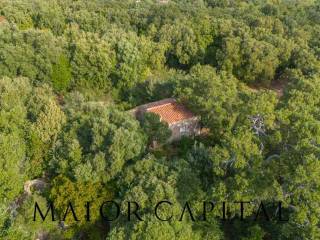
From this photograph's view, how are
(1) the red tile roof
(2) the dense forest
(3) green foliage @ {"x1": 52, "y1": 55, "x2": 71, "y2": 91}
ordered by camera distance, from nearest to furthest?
(2) the dense forest → (1) the red tile roof → (3) green foliage @ {"x1": 52, "y1": 55, "x2": 71, "y2": 91}

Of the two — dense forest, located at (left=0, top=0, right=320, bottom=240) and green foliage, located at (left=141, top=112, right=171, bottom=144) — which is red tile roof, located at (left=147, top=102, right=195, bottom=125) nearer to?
dense forest, located at (left=0, top=0, right=320, bottom=240)

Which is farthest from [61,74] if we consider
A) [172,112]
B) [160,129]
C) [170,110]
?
[160,129]

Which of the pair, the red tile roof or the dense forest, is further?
the red tile roof

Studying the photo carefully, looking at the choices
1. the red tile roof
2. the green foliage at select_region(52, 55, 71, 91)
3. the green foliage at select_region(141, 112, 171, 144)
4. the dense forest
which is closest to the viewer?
the dense forest

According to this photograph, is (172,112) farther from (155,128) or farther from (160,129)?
(160,129)

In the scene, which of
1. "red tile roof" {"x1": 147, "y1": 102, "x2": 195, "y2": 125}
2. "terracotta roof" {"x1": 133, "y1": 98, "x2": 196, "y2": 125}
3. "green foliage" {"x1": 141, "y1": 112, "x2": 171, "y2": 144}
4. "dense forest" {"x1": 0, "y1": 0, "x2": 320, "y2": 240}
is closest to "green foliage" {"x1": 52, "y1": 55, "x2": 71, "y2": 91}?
"dense forest" {"x1": 0, "y1": 0, "x2": 320, "y2": 240}

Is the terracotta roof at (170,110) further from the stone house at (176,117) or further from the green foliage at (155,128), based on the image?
the green foliage at (155,128)
